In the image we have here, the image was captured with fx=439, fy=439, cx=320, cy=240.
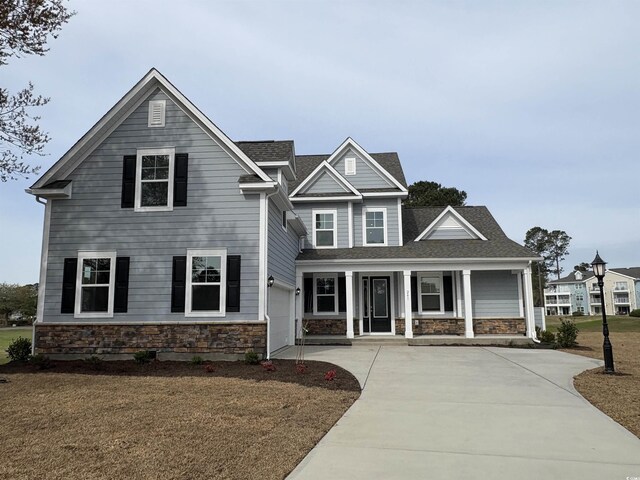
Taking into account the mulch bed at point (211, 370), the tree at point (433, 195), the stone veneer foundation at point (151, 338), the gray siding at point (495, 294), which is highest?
the tree at point (433, 195)

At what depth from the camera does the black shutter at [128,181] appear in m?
12.1

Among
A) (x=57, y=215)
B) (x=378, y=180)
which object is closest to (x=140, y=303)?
(x=57, y=215)

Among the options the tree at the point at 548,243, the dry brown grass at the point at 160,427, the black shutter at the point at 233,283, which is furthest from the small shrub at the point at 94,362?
the tree at the point at 548,243

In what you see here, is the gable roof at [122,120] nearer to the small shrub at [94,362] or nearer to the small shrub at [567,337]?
the small shrub at [94,362]

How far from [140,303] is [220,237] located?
107 inches

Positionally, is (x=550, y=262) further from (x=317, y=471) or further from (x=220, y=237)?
(x=317, y=471)

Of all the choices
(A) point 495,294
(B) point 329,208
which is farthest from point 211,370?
(A) point 495,294

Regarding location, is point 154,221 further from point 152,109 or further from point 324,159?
point 324,159

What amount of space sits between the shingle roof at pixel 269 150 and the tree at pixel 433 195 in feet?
92.9

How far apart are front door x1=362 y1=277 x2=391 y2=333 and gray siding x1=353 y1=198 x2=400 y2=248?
5.27ft

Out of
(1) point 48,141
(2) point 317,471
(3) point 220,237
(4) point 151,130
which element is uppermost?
(4) point 151,130

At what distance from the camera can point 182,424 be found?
5453 mm

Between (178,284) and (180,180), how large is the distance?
9.36ft

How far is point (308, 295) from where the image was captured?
17.9 metres
